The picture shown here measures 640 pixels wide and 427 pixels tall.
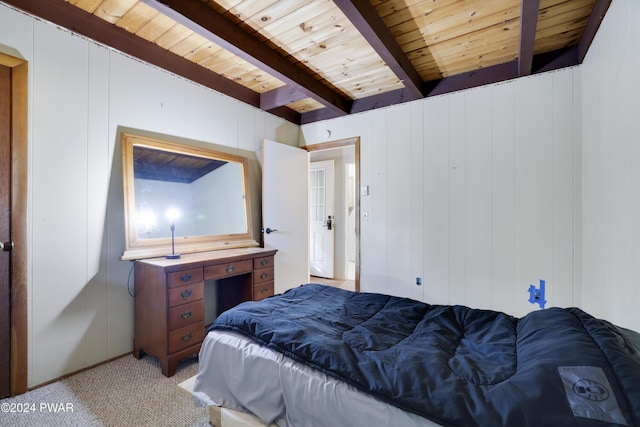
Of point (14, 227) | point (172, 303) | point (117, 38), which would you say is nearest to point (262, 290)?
point (172, 303)

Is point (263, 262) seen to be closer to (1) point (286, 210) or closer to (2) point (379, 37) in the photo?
(1) point (286, 210)

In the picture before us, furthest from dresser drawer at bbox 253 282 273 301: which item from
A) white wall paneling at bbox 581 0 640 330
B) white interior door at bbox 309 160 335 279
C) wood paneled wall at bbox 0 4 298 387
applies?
white wall paneling at bbox 581 0 640 330

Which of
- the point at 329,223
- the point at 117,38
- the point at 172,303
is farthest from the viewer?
the point at 329,223

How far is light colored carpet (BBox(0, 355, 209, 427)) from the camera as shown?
159 cm

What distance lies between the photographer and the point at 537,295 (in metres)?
2.58

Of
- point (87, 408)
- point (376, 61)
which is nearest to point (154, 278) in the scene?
point (87, 408)

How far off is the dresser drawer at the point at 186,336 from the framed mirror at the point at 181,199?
644 millimetres

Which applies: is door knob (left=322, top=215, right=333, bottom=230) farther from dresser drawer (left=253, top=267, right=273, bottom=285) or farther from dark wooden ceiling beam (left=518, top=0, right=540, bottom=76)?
dark wooden ceiling beam (left=518, top=0, right=540, bottom=76)

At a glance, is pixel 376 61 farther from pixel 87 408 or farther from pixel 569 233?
pixel 87 408

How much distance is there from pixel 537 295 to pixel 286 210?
8.66 ft

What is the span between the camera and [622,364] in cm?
79

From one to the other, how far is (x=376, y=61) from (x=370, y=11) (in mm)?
826

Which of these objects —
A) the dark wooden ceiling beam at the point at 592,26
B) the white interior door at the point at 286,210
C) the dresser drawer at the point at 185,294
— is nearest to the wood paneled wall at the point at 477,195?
the dark wooden ceiling beam at the point at 592,26

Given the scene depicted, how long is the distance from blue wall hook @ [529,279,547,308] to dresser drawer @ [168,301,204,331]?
283 cm
